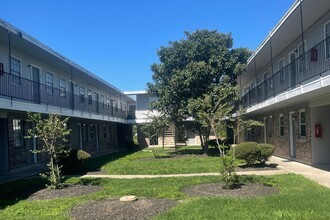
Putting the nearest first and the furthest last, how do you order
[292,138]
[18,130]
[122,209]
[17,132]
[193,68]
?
[122,209]
[17,132]
[18,130]
[292,138]
[193,68]

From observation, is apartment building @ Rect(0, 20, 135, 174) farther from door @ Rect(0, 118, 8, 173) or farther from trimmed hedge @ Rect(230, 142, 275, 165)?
trimmed hedge @ Rect(230, 142, 275, 165)

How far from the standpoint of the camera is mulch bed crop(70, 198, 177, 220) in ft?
24.8

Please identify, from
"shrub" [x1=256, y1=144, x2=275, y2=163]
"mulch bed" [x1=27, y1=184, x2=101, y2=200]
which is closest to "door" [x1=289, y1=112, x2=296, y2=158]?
"shrub" [x1=256, y1=144, x2=275, y2=163]

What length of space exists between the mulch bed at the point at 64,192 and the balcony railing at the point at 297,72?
7.71 metres

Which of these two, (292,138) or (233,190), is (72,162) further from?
(292,138)

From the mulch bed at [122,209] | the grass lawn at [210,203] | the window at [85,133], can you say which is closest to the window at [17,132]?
the grass lawn at [210,203]

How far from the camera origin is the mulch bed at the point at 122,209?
7570 mm

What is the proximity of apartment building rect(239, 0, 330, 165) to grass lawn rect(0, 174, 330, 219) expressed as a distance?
129 inches

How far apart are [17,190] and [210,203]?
20.4 ft

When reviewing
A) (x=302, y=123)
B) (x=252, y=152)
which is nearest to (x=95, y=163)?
(x=252, y=152)

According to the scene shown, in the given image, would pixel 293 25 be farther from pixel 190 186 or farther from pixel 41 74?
pixel 41 74

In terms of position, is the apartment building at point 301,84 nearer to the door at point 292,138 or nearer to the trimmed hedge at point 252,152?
the door at point 292,138

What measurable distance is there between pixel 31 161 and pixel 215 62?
39.0 feet

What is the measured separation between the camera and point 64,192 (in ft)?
34.8
